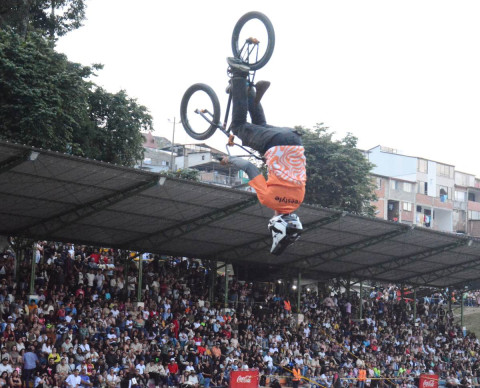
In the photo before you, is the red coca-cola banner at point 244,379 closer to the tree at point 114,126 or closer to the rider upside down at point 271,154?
the rider upside down at point 271,154

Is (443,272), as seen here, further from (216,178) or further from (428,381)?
(216,178)

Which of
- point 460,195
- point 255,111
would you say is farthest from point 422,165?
point 255,111

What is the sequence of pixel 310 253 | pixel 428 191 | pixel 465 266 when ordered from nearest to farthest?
pixel 310 253
pixel 465 266
pixel 428 191

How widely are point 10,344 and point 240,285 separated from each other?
12.5m

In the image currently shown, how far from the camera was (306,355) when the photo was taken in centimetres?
2530

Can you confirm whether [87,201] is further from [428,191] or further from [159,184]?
[428,191]

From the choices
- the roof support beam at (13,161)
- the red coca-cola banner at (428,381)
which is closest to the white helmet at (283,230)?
the roof support beam at (13,161)

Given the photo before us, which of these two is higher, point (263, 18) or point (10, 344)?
point (263, 18)

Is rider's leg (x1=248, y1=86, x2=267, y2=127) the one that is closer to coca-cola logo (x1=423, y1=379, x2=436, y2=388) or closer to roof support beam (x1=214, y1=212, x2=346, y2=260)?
roof support beam (x1=214, y1=212, x2=346, y2=260)

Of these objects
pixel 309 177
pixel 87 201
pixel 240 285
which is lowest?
pixel 240 285

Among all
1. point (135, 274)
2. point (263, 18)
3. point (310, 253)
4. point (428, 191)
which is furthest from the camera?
point (428, 191)

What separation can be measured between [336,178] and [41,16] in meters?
18.4

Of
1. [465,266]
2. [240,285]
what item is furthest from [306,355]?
[465,266]

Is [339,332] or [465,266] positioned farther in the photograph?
[465,266]
